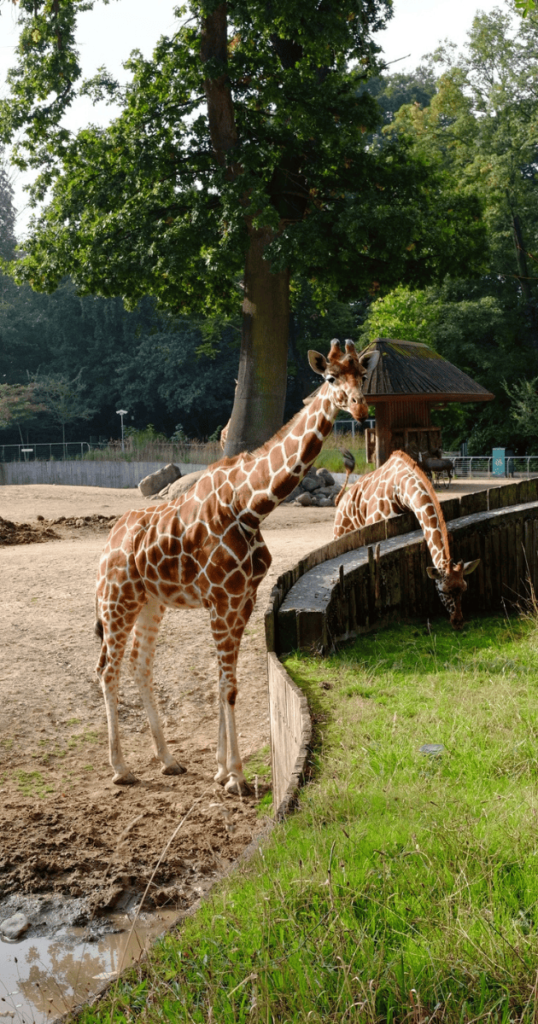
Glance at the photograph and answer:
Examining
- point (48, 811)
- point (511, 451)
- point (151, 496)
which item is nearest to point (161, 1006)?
point (48, 811)

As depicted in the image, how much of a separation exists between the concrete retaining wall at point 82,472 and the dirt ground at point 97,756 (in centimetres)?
2448

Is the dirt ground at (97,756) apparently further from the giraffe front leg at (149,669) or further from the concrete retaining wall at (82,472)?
the concrete retaining wall at (82,472)

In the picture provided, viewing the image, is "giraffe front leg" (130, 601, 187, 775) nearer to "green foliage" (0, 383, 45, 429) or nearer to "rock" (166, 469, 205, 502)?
"rock" (166, 469, 205, 502)

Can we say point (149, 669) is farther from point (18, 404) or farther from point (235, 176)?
point (18, 404)

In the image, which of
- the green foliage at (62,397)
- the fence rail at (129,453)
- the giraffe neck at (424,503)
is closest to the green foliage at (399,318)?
the fence rail at (129,453)

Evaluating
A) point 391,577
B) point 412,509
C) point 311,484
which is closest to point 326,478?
point 311,484

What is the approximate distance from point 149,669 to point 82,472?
33071 mm

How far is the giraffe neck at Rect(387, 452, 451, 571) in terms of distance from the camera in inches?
290

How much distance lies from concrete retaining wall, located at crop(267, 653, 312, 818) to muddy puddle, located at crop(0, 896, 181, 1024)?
786 millimetres

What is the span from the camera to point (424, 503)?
7.71 meters

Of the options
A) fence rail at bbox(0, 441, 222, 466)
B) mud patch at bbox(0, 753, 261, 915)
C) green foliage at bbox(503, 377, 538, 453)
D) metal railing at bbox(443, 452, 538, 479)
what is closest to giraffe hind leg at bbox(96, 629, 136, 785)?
mud patch at bbox(0, 753, 261, 915)

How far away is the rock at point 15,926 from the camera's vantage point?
14.4 ft

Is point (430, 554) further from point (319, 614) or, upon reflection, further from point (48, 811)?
point (48, 811)

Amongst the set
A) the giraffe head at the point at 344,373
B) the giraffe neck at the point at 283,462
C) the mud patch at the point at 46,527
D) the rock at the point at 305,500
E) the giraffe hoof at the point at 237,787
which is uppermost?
the giraffe head at the point at 344,373
